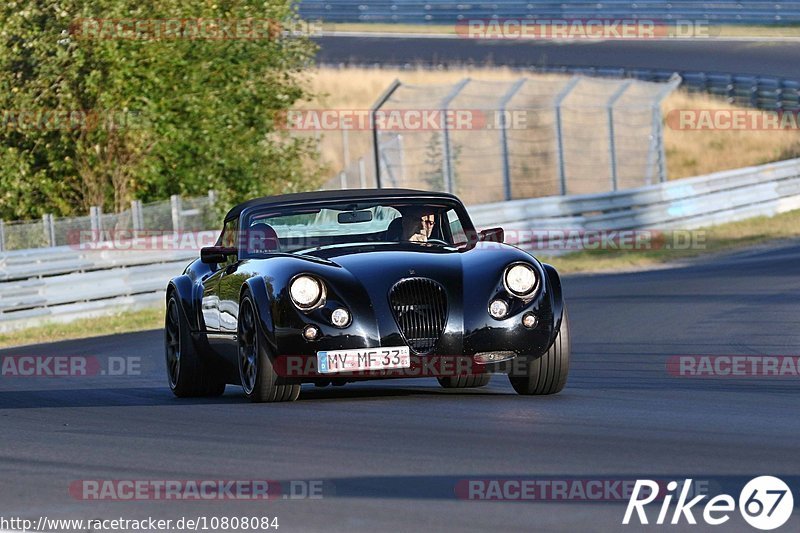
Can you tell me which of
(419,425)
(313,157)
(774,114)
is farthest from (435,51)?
(419,425)

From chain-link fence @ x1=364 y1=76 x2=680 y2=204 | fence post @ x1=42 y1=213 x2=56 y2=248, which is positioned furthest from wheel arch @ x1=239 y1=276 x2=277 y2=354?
chain-link fence @ x1=364 y1=76 x2=680 y2=204

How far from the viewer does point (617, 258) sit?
80.6 feet

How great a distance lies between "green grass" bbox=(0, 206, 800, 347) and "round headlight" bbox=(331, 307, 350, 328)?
9.79 meters

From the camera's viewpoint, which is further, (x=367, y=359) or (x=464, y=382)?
(x=464, y=382)

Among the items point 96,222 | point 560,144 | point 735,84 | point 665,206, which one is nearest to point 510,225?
point 665,206

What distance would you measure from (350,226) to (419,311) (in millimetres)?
1502

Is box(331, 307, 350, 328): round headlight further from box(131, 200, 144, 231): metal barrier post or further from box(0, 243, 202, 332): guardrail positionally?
box(131, 200, 144, 231): metal barrier post

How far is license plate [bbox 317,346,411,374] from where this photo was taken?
8.55 metres

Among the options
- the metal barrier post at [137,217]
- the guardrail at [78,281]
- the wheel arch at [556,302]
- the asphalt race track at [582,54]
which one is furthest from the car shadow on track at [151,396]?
the asphalt race track at [582,54]

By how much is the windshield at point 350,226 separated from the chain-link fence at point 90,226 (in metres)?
10.4

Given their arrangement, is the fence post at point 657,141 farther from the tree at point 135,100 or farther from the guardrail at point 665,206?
the tree at point 135,100

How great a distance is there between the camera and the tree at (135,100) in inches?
941

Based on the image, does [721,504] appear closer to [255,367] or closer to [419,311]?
[419,311]

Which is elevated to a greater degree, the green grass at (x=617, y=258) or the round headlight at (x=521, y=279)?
the round headlight at (x=521, y=279)
